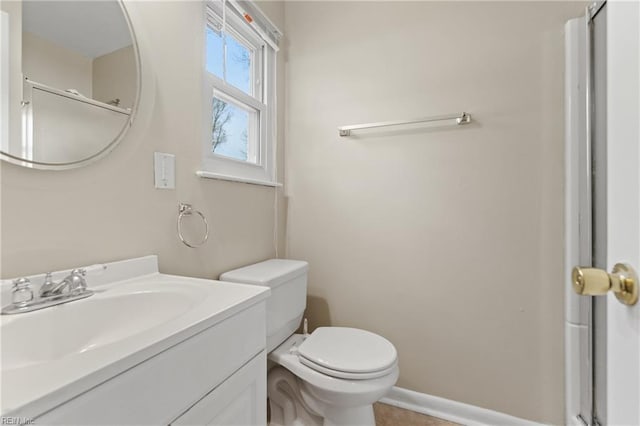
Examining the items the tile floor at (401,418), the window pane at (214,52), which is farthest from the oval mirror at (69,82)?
the tile floor at (401,418)

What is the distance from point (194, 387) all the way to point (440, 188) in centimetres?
134

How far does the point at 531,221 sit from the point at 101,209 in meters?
1.68

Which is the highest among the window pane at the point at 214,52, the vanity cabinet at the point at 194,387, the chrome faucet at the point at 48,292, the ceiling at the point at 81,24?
the window pane at the point at 214,52

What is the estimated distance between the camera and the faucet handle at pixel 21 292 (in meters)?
0.66

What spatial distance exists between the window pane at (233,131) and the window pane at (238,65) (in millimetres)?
130

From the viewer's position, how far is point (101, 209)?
87 cm

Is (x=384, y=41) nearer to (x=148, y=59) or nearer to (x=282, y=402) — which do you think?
(x=148, y=59)

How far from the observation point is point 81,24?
2.80 feet

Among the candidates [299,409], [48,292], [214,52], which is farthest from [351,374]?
[214,52]

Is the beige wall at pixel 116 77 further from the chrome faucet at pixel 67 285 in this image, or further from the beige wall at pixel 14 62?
the chrome faucet at pixel 67 285
